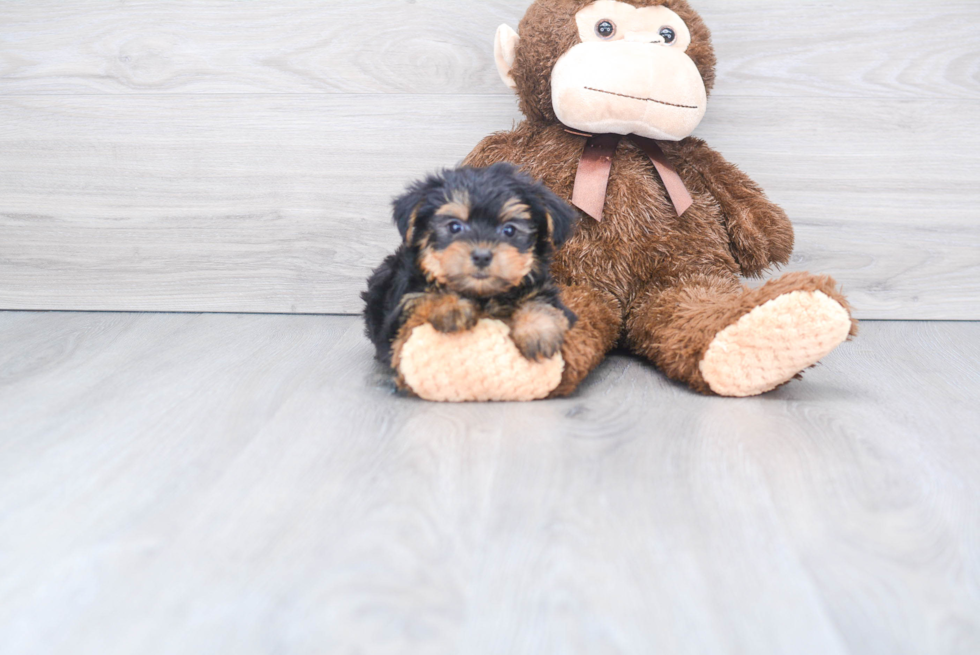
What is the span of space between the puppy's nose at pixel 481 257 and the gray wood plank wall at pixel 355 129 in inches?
30.1

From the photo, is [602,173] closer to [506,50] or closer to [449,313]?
[506,50]

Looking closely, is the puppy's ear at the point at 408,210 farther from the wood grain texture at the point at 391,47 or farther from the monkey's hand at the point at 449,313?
the wood grain texture at the point at 391,47

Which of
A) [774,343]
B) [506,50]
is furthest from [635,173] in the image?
[774,343]

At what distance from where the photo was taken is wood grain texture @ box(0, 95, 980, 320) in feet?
6.00

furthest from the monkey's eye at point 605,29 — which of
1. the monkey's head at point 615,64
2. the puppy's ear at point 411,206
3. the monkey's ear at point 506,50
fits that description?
the puppy's ear at point 411,206

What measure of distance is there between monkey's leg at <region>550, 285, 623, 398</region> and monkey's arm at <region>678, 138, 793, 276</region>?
12.0 inches

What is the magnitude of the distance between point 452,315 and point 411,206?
0.63ft

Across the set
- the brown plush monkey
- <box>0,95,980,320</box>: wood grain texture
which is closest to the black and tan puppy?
the brown plush monkey

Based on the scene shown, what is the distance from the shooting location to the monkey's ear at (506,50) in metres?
1.56

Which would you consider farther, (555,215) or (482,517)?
(555,215)

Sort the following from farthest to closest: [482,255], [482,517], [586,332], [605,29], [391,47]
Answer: [391,47]
[605,29]
[586,332]
[482,255]
[482,517]

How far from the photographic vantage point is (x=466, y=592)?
75cm

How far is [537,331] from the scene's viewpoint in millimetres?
1201

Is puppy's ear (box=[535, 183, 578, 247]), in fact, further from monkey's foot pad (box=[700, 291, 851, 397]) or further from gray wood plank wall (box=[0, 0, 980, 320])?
gray wood plank wall (box=[0, 0, 980, 320])
